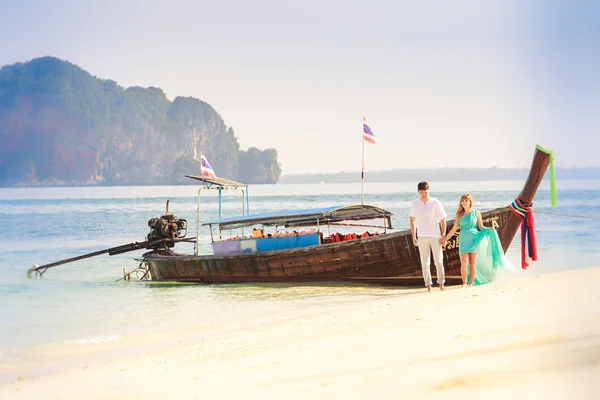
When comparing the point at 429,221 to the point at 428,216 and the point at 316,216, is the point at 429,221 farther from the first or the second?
the point at 316,216

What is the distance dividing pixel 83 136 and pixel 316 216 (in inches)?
6157

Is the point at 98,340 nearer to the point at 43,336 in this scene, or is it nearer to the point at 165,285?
the point at 43,336

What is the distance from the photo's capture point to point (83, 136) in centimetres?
16150

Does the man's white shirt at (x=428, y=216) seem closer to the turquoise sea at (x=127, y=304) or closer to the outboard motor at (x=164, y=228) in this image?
the turquoise sea at (x=127, y=304)

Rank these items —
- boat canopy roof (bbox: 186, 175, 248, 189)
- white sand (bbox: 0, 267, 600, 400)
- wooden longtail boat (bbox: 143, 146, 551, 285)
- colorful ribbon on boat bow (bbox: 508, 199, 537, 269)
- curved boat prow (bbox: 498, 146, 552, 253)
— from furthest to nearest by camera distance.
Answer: boat canopy roof (bbox: 186, 175, 248, 189)
wooden longtail boat (bbox: 143, 146, 551, 285)
colorful ribbon on boat bow (bbox: 508, 199, 537, 269)
curved boat prow (bbox: 498, 146, 552, 253)
white sand (bbox: 0, 267, 600, 400)

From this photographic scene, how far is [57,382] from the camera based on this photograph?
6.45 meters

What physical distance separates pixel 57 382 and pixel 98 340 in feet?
9.56

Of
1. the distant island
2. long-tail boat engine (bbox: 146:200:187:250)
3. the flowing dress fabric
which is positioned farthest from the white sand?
the distant island

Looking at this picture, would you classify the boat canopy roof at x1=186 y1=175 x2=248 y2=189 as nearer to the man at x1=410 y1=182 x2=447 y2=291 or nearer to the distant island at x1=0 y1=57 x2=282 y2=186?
the man at x1=410 y1=182 x2=447 y2=291

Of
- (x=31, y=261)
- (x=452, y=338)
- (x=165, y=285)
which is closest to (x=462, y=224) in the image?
(x=452, y=338)

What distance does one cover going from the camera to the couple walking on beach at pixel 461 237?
8.56 metres

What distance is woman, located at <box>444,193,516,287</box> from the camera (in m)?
8.77

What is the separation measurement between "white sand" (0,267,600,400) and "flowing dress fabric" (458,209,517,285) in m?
0.95

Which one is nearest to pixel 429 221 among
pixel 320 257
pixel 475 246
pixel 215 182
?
pixel 475 246
